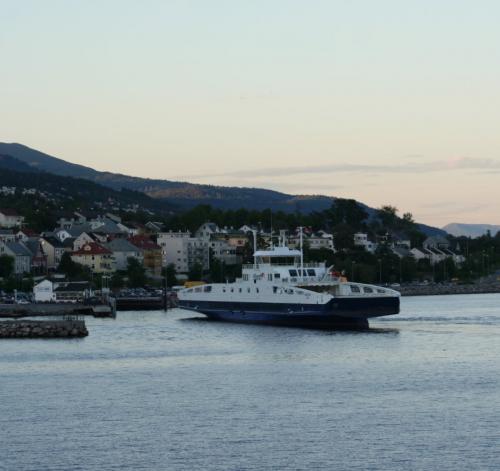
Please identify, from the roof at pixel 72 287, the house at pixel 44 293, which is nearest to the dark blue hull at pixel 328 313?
the house at pixel 44 293

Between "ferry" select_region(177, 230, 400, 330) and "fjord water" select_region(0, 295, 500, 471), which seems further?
"ferry" select_region(177, 230, 400, 330)

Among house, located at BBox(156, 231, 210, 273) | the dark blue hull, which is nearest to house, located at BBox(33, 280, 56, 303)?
the dark blue hull

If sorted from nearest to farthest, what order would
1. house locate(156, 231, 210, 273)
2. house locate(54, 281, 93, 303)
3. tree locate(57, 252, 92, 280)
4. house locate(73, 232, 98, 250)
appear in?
house locate(54, 281, 93, 303) < tree locate(57, 252, 92, 280) < house locate(73, 232, 98, 250) < house locate(156, 231, 210, 273)

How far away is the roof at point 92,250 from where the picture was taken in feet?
561

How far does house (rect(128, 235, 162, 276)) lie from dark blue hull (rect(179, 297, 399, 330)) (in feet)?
285

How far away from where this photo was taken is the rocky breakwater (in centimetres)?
8219

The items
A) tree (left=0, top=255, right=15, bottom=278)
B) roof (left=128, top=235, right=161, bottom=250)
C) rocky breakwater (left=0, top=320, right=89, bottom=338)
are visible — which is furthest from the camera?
roof (left=128, top=235, right=161, bottom=250)

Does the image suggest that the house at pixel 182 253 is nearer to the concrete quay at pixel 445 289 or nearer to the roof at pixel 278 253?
the concrete quay at pixel 445 289

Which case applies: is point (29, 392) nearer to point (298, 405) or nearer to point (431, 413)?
point (298, 405)

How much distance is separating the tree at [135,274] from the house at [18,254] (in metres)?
13.6

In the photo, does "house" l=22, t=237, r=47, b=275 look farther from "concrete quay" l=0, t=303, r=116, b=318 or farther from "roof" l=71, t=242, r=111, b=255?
"concrete quay" l=0, t=303, r=116, b=318

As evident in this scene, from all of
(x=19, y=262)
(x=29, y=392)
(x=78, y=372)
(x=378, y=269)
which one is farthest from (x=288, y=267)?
(x=378, y=269)

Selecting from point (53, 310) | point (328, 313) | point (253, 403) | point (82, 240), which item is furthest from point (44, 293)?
point (253, 403)

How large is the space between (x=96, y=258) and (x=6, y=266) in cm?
1657
